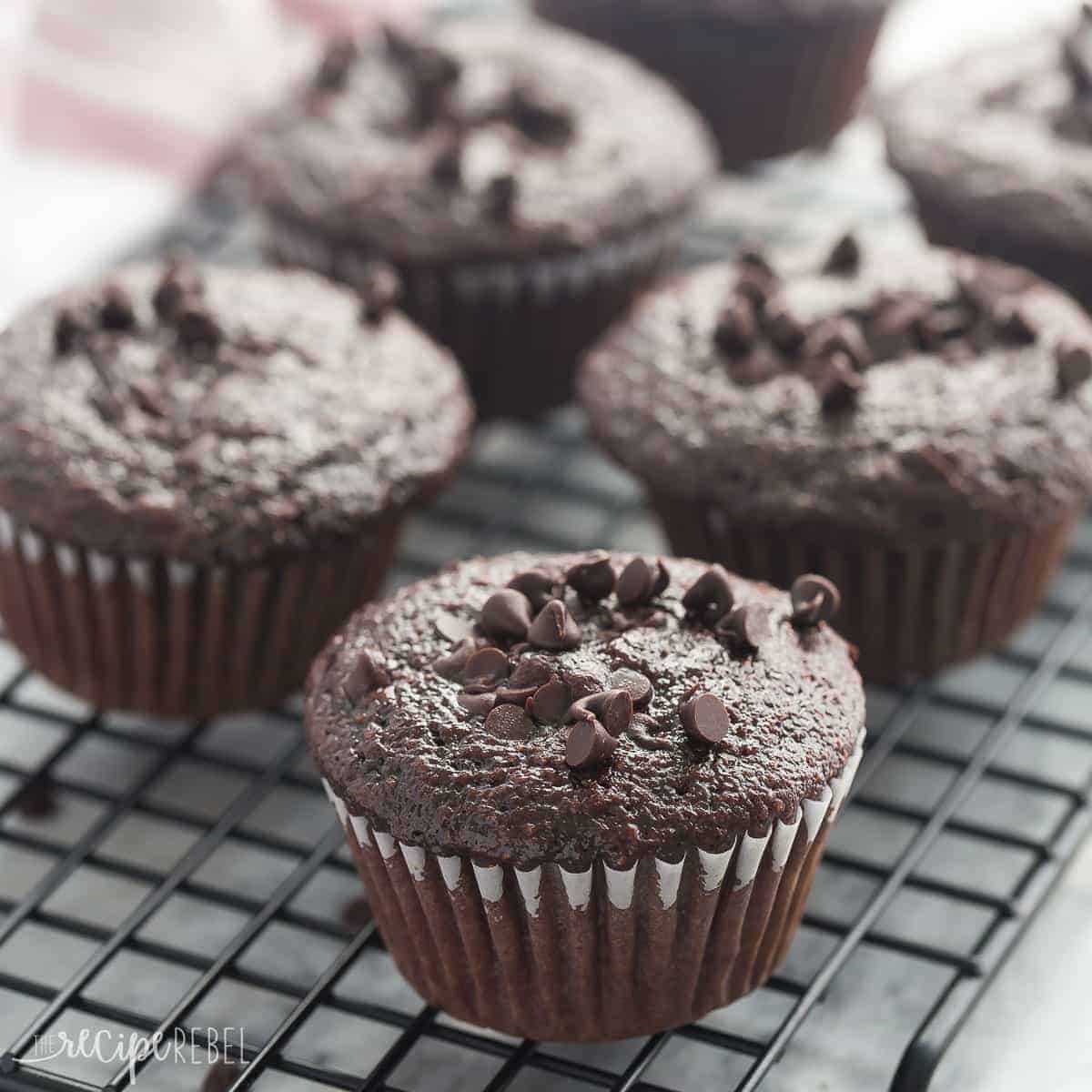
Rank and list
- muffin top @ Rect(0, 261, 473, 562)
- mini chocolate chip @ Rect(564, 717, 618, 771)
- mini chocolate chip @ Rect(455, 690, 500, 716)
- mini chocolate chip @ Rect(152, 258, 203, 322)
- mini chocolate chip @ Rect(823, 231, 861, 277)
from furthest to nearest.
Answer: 1. mini chocolate chip @ Rect(823, 231, 861, 277)
2. mini chocolate chip @ Rect(152, 258, 203, 322)
3. muffin top @ Rect(0, 261, 473, 562)
4. mini chocolate chip @ Rect(455, 690, 500, 716)
5. mini chocolate chip @ Rect(564, 717, 618, 771)

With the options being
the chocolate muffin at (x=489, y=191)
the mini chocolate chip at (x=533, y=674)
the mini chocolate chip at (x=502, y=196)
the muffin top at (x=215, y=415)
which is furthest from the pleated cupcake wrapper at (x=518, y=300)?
the mini chocolate chip at (x=533, y=674)

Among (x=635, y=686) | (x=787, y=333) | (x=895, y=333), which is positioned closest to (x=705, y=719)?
(x=635, y=686)

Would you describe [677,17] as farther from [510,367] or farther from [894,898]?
[894,898]

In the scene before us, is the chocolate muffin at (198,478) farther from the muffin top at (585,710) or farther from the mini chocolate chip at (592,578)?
the mini chocolate chip at (592,578)

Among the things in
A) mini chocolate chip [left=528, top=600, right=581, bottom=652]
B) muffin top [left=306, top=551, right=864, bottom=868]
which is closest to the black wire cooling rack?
muffin top [left=306, top=551, right=864, bottom=868]

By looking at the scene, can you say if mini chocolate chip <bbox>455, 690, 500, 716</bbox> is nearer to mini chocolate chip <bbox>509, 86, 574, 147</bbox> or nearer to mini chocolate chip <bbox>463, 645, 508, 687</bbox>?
mini chocolate chip <bbox>463, 645, 508, 687</bbox>

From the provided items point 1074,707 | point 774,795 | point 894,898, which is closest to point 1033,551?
point 1074,707

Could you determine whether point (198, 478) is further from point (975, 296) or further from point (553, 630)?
point (975, 296)
